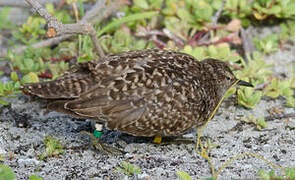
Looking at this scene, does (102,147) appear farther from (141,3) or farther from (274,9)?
(274,9)

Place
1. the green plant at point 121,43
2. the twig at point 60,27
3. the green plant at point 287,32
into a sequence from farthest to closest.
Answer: the green plant at point 287,32 < the green plant at point 121,43 < the twig at point 60,27

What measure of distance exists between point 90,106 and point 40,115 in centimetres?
111

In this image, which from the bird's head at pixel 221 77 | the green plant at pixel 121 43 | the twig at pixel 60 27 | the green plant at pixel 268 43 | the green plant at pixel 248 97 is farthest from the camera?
the green plant at pixel 268 43

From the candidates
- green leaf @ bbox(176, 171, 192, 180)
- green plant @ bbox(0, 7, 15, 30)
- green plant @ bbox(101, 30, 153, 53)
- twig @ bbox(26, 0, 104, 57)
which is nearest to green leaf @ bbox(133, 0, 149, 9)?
green plant @ bbox(101, 30, 153, 53)

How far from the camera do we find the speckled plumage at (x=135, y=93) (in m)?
4.22

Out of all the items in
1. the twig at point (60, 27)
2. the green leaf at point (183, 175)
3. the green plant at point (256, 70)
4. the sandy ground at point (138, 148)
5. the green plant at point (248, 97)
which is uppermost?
the twig at point (60, 27)

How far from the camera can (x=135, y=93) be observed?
424cm

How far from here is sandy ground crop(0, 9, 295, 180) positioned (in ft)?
13.4

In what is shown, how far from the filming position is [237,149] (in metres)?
4.50

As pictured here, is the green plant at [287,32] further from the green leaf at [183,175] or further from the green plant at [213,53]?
the green leaf at [183,175]

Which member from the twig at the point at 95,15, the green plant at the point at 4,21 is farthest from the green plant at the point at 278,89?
the green plant at the point at 4,21

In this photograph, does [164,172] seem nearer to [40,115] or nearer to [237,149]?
[237,149]

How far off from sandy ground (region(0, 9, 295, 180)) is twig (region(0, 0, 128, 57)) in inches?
39.9

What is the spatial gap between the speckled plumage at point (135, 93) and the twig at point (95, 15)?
63.8 inches
